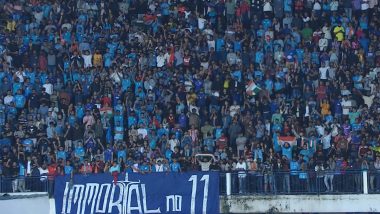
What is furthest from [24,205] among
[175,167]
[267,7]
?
[267,7]

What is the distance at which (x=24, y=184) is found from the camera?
37438 millimetres

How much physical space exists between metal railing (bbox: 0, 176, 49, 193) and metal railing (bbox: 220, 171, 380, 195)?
5073 mm

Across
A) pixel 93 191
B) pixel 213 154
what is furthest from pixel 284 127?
pixel 93 191

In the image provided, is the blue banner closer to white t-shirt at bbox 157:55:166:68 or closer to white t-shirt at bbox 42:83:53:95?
white t-shirt at bbox 42:83:53:95

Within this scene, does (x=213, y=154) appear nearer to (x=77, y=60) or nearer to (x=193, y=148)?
(x=193, y=148)

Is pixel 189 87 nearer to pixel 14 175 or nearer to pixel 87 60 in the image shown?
pixel 87 60

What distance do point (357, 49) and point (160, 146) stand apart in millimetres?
7792

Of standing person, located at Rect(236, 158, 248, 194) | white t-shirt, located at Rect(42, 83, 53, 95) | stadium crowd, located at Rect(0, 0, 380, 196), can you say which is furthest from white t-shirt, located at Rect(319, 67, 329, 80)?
white t-shirt, located at Rect(42, 83, 53, 95)

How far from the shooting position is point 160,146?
3925 cm

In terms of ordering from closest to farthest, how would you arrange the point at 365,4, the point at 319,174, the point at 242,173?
the point at 319,174
the point at 242,173
the point at 365,4

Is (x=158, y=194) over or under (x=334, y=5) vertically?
under

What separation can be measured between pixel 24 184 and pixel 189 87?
6.92 meters

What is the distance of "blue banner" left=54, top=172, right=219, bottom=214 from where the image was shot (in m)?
36.9

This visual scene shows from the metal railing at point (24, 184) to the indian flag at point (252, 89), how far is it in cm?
759
